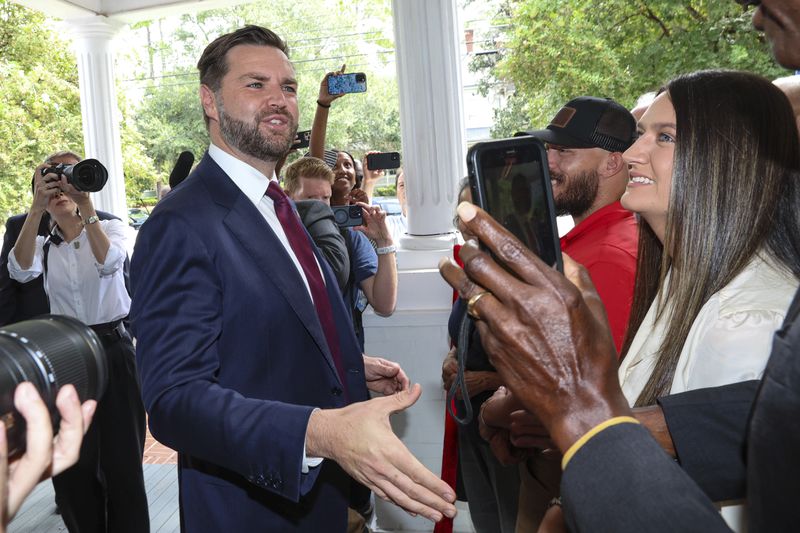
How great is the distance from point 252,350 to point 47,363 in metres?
0.68

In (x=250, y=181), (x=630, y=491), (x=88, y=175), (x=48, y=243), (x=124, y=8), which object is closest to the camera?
(x=630, y=491)

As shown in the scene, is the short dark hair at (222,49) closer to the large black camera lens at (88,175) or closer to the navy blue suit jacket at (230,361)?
the navy blue suit jacket at (230,361)

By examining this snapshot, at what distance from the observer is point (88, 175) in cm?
288

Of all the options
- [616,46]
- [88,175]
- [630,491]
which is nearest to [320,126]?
[88,175]

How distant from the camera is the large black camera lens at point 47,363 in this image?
2.35 ft

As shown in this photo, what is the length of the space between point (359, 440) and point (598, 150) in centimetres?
146

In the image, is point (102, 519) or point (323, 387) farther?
point (102, 519)

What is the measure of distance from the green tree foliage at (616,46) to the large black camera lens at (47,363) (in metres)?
7.24

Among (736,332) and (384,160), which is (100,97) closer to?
(384,160)

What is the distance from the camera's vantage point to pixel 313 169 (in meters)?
3.31

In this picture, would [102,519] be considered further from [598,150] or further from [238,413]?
[598,150]

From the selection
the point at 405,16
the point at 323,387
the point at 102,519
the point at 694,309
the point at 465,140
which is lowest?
the point at 102,519

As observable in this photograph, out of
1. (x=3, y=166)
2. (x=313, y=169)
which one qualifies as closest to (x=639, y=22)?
(x=313, y=169)

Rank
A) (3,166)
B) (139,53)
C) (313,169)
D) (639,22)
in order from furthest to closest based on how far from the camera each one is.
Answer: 1. (139,53)
2. (3,166)
3. (639,22)
4. (313,169)
